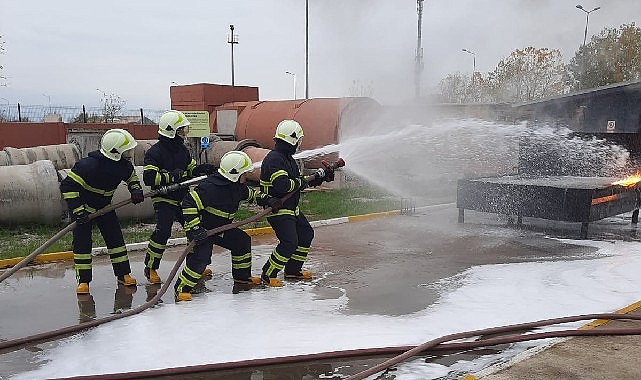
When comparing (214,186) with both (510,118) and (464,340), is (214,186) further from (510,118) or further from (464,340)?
(510,118)

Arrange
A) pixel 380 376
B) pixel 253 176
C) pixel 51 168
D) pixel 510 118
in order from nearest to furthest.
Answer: pixel 380 376 < pixel 51 168 < pixel 510 118 < pixel 253 176

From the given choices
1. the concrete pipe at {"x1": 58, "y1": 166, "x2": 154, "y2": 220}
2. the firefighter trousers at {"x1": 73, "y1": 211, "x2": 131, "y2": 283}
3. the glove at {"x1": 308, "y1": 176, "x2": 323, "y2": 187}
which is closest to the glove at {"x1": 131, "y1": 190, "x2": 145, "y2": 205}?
the firefighter trousers at {"x1": 73, "y1": 211, "x2": 131, "y2": 283}

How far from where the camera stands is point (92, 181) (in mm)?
5445

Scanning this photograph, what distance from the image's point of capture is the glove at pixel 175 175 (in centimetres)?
591

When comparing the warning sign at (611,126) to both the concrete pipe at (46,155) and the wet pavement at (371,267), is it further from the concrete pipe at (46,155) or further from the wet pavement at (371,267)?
the concrete pipe at (46,155)

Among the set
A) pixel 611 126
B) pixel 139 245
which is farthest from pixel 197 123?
pixel 611 126

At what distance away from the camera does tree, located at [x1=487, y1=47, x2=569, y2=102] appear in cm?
2611

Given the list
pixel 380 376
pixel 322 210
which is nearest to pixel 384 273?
pixel 380 376

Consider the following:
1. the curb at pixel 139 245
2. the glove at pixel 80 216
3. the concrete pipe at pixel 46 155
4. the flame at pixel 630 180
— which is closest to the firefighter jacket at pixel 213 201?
the glove at pixel 80 216

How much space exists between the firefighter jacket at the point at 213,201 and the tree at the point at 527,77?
21.8m

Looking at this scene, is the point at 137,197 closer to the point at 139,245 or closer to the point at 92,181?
the point at 92,181

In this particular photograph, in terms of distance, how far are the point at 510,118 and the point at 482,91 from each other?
20783mm

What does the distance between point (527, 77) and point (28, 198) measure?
25.3 m

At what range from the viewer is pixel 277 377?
390 centimetres
